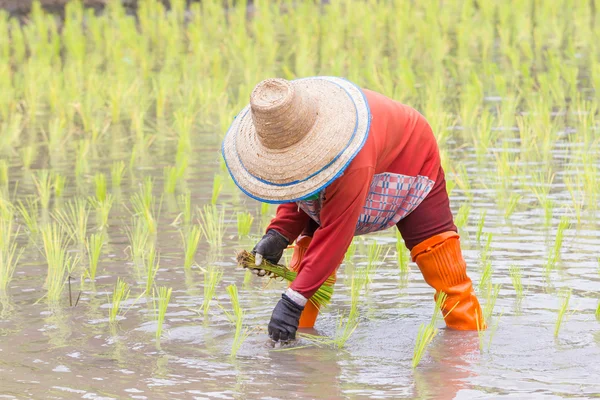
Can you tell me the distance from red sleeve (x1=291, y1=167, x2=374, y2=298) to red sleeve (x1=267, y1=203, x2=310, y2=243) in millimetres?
308

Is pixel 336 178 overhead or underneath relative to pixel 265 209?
overhead

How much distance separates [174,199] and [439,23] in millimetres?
5672

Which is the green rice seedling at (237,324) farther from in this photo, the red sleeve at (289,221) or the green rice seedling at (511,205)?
the green rice seedling at (511,205)

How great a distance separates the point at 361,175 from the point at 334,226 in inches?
6.0

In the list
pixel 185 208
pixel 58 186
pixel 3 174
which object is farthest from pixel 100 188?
pixel 3 174

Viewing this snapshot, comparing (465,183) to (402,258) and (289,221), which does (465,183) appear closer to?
(402,258)

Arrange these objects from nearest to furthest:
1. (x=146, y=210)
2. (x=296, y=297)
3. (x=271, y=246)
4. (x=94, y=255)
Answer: (x=296, y=297) → (x=271, y=246) → (x=94, y=255) → (x=146, y=210)

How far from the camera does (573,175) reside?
5.12m

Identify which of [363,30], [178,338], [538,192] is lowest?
[178,338]

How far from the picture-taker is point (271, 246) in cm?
314

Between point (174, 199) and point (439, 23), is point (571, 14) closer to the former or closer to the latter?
point (439, 23)

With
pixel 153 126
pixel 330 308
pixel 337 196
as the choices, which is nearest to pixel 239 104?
pixel 153 126

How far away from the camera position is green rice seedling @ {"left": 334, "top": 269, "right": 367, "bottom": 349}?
3.14 metres

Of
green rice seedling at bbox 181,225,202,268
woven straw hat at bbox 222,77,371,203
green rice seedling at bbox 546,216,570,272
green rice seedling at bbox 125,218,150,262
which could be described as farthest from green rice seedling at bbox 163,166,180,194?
woven straw hat at bbox 222,77,371,203
